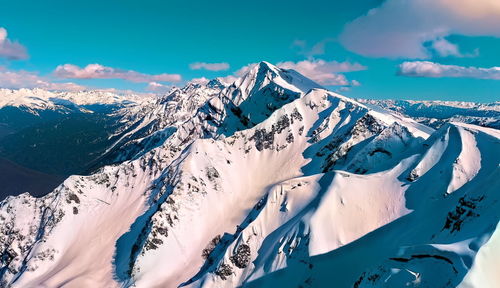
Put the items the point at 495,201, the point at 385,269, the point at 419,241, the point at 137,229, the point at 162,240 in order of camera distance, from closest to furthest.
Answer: the point at 385,269 < the point at 495,201 < the point at 419,241 < the point at 162,240 < the point at 137,229

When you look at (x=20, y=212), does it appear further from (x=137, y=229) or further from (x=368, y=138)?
(x=368, y=138)

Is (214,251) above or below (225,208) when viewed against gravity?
below

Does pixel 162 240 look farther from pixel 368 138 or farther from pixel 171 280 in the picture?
pixel 368 138

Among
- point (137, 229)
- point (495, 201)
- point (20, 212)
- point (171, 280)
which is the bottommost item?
point (171, 280)

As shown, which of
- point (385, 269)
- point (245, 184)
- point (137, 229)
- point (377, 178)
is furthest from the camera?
point (245, 184)

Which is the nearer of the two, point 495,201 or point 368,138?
point 495,201

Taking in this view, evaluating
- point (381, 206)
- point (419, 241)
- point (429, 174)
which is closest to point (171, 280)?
point (381, 206)
